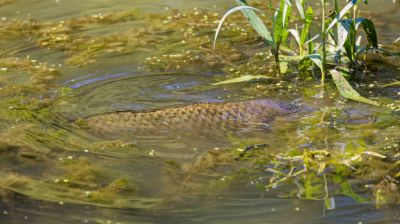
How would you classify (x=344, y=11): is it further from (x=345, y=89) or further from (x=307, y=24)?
(x=345, y=89)

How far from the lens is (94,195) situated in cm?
374

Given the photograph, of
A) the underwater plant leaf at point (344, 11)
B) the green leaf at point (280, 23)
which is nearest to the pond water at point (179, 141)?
the green leaf at point (280, 23)

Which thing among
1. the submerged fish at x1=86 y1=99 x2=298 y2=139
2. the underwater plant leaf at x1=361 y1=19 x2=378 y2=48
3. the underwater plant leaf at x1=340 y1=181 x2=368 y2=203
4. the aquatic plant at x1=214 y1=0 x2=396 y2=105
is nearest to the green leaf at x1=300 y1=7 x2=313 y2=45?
the aquatic plant at x1=214 y1=0 x2=396 y2=105

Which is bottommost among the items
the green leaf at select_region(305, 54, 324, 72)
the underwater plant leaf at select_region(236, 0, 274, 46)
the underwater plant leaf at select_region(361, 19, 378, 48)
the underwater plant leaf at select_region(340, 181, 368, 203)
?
the underwater plant leaf at select_region(340, 181, 368, 203)

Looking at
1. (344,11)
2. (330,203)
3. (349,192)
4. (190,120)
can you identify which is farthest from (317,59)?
(330,203)

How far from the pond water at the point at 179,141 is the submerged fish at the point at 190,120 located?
0.23 ft

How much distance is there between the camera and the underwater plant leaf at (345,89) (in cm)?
486

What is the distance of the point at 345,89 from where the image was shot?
16.2 ft

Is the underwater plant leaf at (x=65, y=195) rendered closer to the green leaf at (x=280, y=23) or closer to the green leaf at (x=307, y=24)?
the green leaf at (x=280, y=23)

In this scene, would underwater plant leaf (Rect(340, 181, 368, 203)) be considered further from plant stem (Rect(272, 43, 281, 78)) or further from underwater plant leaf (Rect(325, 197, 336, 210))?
plant stem (Rect(272, 43, 281, 78))

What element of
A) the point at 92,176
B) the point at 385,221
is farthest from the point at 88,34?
the point at 385,221

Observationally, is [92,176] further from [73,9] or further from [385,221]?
[73,9]

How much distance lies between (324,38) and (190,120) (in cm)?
113

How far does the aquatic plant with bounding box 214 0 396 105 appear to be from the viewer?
4.93 metres
